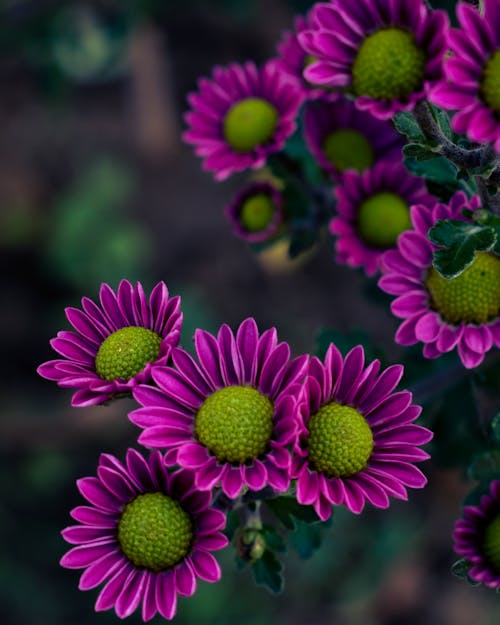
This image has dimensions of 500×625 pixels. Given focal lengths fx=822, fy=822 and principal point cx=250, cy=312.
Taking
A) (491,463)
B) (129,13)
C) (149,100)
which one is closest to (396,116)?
(491,463)

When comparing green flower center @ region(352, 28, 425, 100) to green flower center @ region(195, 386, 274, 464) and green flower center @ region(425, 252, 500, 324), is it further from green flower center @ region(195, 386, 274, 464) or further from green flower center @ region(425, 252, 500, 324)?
green flower center @ region(195, 386, 274, 464)

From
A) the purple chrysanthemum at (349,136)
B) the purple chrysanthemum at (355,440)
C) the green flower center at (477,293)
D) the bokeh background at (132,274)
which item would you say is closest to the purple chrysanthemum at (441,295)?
the green flower center at (477,293)

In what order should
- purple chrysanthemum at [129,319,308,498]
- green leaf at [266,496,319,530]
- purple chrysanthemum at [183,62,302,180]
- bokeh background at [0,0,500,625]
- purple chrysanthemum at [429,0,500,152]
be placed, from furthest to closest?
bokeh background at [0,0,500,625]
purple chrysanthemum at [183,62,302,180]
green leaf at [266,496,319,530]
purple chrysanthemum at [129,319,308,498]
purple chrysanthemum at [429,0,500,152]

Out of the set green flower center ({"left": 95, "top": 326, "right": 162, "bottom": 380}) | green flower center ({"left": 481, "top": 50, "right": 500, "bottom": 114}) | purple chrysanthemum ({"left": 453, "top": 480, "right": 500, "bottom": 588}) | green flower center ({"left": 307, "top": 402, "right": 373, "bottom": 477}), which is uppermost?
green flower center ({"left": 481, "top": 50, "right": 500, "bottom": 114})

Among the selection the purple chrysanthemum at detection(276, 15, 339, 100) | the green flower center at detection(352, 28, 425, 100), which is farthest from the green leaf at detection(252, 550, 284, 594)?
the purple chrysanthemum at detection(276, 15, 339, 100)

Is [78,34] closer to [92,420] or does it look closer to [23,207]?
[23,207]

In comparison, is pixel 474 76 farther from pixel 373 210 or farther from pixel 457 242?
pixel 373 210
